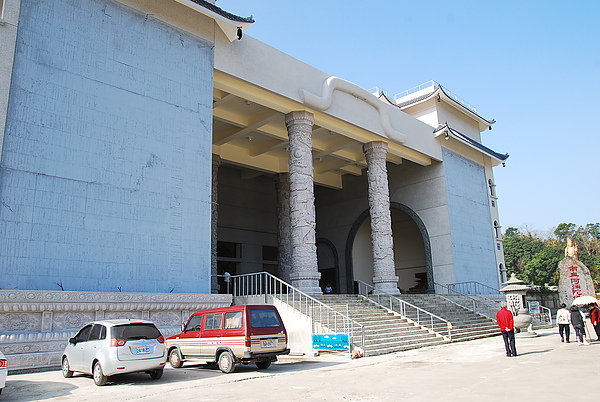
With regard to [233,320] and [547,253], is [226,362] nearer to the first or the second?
[233,320]

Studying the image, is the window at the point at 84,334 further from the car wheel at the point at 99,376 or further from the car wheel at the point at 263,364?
the car wheel at the point at 263,364

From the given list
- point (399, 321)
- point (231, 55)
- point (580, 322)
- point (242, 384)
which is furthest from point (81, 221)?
point (580, 322)

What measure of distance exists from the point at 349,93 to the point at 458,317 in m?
10.1

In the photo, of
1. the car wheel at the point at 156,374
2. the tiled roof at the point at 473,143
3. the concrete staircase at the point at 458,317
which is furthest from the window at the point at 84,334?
the tiled roof at the point at 473,143

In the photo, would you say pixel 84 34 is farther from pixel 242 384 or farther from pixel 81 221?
pixel 242 384

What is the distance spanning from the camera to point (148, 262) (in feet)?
41.3

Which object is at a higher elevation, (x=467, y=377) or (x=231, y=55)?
(x=231, y=55)

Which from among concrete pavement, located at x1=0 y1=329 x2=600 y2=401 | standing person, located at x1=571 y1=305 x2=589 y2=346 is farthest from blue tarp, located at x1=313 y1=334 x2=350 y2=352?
standing person, located at x1=571 y1=305 x2=589 y2=346

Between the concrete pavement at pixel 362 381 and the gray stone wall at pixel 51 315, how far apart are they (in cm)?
50

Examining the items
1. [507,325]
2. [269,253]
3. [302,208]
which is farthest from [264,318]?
[269,253]

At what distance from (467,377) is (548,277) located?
165ft

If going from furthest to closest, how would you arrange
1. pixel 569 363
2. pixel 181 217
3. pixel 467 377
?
pixel 181 217
pixel 569 363
pixel 467 377

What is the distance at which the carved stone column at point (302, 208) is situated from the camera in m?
17.0

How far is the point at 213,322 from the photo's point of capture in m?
10.3
